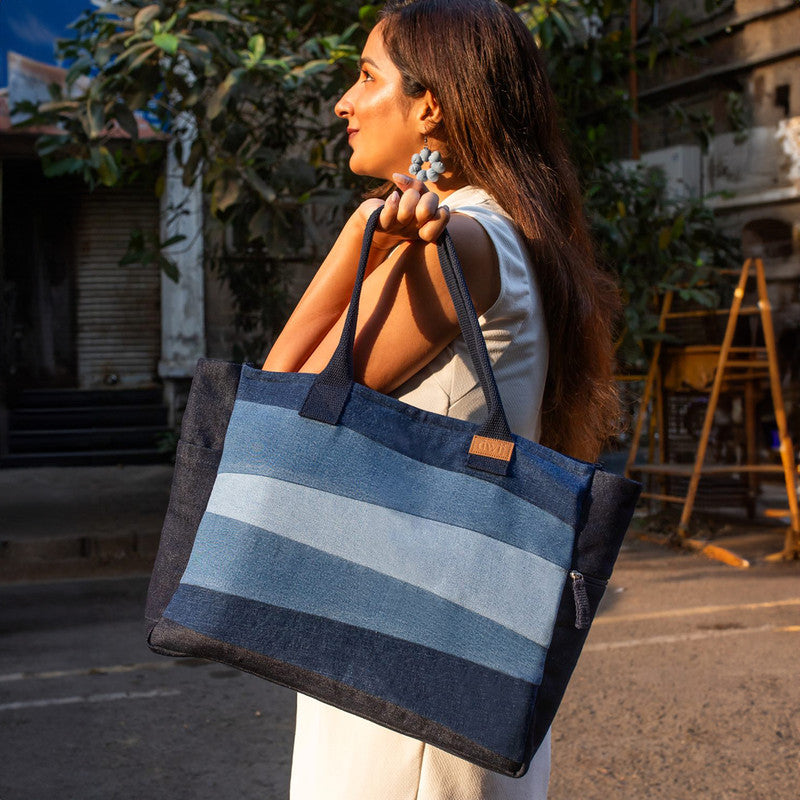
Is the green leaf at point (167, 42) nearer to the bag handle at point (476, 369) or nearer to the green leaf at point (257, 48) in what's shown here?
the green leaf at point (257, 48)

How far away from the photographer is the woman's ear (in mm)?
1391

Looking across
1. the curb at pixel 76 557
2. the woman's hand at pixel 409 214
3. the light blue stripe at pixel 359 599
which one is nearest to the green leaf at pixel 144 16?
the curb at pixel 76 557

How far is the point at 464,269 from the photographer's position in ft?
3.97

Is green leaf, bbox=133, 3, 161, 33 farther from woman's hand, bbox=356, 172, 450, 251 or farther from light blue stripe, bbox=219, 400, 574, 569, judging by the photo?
light blue stripe, bbox=219, 400, 574, 569

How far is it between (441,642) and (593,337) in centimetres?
57

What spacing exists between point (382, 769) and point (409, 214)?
0.70 m

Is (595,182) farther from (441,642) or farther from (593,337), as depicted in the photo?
(441,642)

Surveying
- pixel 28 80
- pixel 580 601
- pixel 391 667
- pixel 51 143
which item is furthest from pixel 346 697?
pixel 28 80

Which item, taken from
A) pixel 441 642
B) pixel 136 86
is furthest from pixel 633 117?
pixel 441 642

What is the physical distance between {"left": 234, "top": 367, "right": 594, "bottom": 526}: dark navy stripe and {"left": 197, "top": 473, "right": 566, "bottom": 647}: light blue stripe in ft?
0.22

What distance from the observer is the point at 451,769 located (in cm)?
131

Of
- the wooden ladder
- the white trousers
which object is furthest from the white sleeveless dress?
the wooden ladder

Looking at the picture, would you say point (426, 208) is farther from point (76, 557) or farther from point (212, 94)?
point (76, 557)

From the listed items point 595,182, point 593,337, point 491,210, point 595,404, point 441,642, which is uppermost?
→ point 595,182
